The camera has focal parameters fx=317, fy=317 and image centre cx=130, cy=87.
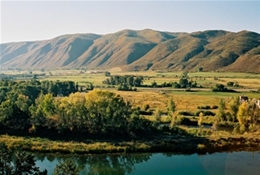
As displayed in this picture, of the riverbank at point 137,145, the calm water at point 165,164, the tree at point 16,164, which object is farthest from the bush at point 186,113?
the tree at point 16,164

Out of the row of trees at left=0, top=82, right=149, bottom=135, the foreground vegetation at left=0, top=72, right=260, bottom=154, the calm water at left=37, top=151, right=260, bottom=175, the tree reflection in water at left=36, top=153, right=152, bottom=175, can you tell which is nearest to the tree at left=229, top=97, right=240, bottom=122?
the foreground vegetation at left=0, top=72, right=260, bottom=154

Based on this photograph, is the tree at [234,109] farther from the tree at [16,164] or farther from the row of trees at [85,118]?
the tree at [16,164]

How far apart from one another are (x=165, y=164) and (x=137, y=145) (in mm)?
8055

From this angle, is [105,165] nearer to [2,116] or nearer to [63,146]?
[63,146]

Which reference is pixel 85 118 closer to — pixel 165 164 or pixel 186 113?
pixel 165 164

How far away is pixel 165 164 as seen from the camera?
53.4 metres

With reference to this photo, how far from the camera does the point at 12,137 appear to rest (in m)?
63.5

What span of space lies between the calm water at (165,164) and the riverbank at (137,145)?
5.34 ft

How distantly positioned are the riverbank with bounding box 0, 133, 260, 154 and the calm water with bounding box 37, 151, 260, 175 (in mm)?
1628

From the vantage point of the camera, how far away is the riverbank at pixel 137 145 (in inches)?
2283

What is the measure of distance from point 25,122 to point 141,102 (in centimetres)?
5316

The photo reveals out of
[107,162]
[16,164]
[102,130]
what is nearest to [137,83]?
[102,130]

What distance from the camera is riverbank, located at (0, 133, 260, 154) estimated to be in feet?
190

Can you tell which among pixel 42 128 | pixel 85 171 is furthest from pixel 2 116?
pixel 85 171
